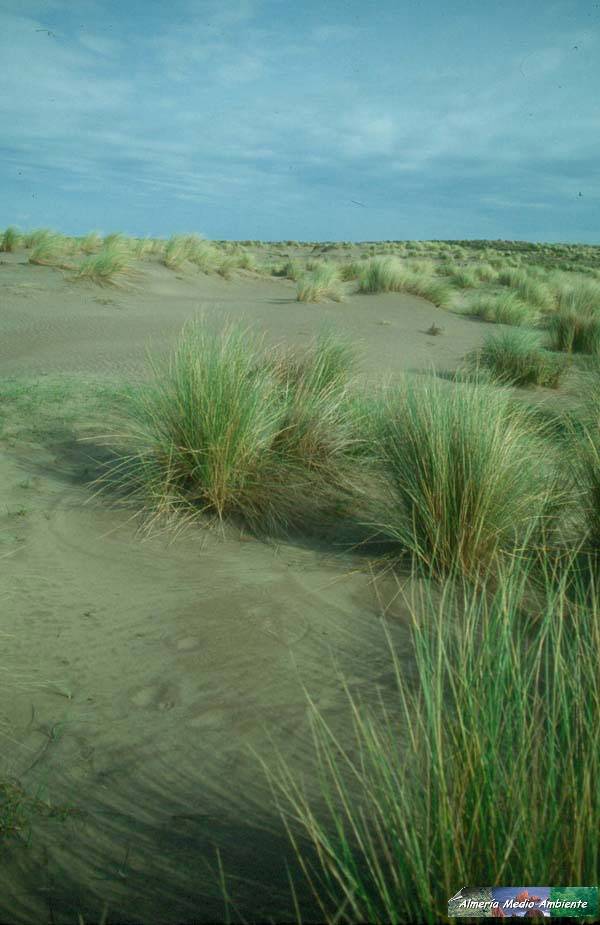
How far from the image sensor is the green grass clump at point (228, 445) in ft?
13.7

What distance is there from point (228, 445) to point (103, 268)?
10.2m

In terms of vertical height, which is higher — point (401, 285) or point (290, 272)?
point (290, 272)

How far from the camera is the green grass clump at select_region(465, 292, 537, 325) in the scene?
46.7 ft

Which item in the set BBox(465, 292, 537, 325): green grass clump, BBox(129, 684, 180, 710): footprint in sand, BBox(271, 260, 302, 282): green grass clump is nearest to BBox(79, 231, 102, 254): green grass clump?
BBox(271, 260, 302, 282): green grass clump

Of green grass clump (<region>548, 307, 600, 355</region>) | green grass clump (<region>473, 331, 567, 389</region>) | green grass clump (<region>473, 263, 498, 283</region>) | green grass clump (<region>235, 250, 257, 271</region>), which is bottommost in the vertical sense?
green grass clump (<region>473, 331, 567, 389</region>)

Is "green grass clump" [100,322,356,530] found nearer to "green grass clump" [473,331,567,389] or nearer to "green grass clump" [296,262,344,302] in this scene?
"green grass clump" [473,331,567,389]

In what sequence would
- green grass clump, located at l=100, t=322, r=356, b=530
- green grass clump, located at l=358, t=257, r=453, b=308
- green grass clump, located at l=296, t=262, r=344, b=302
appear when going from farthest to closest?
green grass clump, located at l=358, t=257, r=453, b=308, green grass clump, located at l=296, t=262, r=344, b=302, green grass clump, located at l=100, t=322, r=356, b=530

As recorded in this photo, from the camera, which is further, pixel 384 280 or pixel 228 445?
pixel 384 280

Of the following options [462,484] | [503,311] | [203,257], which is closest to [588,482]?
[462,484]

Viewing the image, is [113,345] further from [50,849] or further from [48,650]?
[50,849]

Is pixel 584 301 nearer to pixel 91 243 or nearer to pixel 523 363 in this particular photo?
pixel 523 363

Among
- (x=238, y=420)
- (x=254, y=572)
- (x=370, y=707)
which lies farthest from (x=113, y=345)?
(x=370, y=707)

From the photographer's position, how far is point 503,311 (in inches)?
566

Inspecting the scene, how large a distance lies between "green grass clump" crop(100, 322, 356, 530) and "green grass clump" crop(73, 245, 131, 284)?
29.7ft
